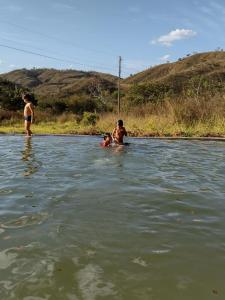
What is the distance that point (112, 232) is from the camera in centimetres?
539

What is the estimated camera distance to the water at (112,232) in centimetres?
397

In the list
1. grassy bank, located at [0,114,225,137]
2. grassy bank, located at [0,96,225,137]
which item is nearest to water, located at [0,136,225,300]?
grassy bank, located at [0,114,225,137]

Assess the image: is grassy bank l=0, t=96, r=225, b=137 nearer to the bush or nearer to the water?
the bush

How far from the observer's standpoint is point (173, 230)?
18.0ft

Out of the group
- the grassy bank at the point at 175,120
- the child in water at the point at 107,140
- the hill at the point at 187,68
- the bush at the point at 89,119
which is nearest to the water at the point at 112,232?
the child in water at the point at 107,140

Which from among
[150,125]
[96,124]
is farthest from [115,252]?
[96,124]

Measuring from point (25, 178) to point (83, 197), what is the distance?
2.23 meters

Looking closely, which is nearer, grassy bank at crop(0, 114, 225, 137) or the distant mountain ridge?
grassy bank at crop(0, 114, 225, 137)

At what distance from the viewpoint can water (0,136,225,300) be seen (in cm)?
397

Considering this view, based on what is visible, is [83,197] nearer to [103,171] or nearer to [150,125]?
[103,171]

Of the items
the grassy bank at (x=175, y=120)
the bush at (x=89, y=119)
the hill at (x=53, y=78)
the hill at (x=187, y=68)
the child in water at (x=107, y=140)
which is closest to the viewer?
the child in water at (x=107, y=140)

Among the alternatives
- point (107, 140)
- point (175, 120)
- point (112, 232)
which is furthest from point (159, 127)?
point (112, 232)

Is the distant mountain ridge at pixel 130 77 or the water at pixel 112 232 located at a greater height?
the distant mountain ridge at pixel 130 77

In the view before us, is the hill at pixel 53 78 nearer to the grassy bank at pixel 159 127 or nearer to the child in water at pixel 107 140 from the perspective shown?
the grassy bank at pixel 159 127
